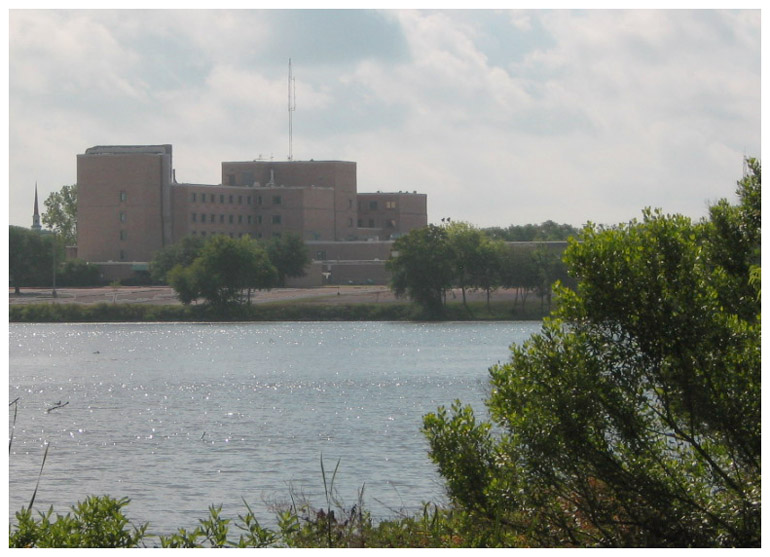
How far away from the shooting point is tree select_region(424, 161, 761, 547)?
12875 mm

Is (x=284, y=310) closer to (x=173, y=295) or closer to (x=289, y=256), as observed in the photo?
(x=173, y=295)

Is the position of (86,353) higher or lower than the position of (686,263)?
lower

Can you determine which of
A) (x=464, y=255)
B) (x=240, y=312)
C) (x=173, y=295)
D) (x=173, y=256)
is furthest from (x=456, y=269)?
(x=173, y=256)

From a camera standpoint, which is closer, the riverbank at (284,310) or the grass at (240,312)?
the riverbank at (284,310)

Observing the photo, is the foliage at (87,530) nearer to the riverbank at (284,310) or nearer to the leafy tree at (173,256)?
the riverbank at (284,310)

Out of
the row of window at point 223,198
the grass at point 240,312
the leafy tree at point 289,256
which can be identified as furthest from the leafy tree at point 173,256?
the grass at point 240,312

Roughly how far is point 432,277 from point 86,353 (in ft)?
123

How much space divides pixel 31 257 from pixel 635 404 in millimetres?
138414

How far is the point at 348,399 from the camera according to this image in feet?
170

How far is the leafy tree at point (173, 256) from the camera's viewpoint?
492 ft

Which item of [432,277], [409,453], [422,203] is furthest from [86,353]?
[422,203]

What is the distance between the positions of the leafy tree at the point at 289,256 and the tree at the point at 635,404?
13504 centimetres

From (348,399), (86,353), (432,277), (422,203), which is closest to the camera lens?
(348,399)

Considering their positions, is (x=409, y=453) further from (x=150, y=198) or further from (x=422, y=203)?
(x=422, y=203)
